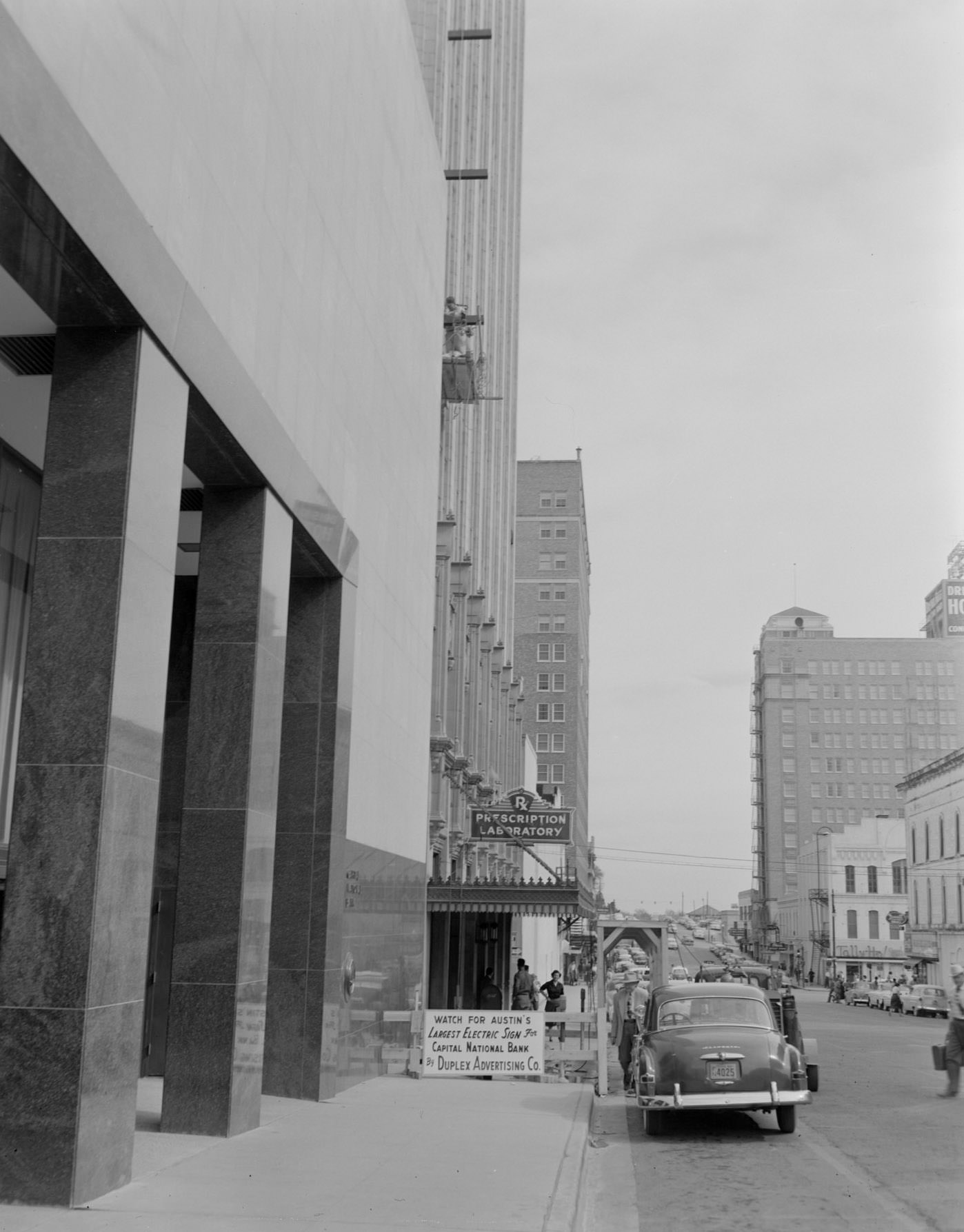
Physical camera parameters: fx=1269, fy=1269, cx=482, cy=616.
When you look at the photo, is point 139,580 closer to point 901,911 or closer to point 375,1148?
point 375,1148

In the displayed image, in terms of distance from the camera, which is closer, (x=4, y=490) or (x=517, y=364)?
(x=4, y=490)

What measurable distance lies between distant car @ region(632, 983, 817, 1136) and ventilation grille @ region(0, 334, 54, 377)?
382 inches

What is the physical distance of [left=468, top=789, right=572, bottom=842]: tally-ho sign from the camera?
29.8m

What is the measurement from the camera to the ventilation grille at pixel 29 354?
10617 mm

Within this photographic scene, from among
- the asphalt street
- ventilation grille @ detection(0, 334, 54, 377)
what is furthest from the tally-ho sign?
ventilation grille @ detection(0, 334, 54, 377)

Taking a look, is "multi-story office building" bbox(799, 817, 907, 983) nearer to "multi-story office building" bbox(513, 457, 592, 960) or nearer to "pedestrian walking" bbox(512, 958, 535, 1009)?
"multi-story office building" bbox(513, 457, 592, 960)

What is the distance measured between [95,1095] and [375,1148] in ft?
13.0

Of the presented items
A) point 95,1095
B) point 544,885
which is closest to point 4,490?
point 95,1095

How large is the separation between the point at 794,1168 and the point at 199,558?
857 centimetres

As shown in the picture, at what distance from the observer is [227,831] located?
1222 centimetres

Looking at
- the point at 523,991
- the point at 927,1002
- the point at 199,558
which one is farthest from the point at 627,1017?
the point at 927,1002

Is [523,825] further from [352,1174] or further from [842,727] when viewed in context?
[842,727]

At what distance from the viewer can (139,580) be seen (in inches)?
375

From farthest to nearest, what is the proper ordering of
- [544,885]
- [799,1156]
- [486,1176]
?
[544,885] < [799,1156] < [486,1176]
